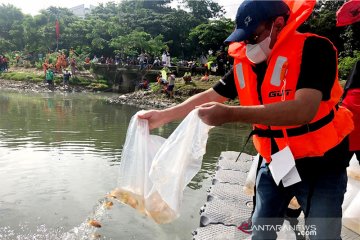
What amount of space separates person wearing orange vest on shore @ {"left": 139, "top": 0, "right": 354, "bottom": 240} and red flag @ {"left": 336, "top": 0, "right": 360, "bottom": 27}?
116 centimetres

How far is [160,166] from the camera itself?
6.82 ft

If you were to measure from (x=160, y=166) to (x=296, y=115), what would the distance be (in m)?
0.84

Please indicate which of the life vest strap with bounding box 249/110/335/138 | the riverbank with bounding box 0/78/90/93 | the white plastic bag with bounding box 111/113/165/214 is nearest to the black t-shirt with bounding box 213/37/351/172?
the life vest strap with bounding box 249/110/335/138

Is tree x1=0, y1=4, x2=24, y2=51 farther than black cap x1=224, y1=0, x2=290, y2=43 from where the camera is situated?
Yes

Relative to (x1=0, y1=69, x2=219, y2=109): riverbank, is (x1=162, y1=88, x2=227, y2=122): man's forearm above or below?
above

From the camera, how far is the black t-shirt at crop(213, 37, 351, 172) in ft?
5.23

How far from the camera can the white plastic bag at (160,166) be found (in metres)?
2.04

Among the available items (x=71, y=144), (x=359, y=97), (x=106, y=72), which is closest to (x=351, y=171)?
(x=359, y=97)

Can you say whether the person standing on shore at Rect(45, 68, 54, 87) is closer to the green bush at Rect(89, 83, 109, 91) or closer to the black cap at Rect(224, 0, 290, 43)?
the green bush at Rect(89, 83, 109, 91)

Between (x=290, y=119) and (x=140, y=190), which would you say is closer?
(x=290, y=119)

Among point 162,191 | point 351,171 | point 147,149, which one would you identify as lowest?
point 351,171

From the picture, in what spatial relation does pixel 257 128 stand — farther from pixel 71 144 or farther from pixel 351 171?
pixel 71 144

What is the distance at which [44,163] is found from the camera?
640 centimetres

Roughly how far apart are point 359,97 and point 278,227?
4.32ft
